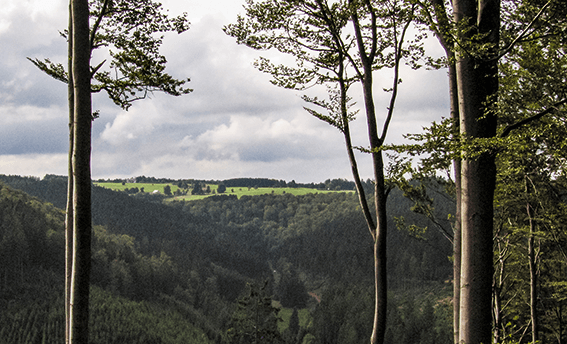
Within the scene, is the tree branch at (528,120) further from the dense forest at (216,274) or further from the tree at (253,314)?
the tree at (253,314)

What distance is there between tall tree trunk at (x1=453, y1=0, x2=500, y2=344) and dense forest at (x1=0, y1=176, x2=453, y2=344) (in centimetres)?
417

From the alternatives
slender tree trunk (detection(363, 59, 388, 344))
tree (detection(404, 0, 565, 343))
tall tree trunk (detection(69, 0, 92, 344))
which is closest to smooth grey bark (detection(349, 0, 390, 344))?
slender tree trunk (detection(363, 59, 388, 344))

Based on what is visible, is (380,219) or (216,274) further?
(216,274)

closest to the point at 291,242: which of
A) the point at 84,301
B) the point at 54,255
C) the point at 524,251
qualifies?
the point at 54,255

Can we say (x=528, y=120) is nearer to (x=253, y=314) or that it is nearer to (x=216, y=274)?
(x=253, y=314)

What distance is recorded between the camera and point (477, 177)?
170 inches

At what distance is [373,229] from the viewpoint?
7.10 m

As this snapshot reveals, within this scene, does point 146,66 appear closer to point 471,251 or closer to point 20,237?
point 471,251

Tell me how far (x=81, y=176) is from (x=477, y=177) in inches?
176

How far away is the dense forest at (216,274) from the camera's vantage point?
54.1m

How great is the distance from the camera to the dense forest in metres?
54.1

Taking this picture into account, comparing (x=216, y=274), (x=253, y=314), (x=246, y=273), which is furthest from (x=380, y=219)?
(x=246, y=273)

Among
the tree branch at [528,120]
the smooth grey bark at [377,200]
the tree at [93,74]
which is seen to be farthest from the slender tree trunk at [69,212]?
the tree branch at [528,120]

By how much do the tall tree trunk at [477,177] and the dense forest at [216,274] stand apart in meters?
4.17
